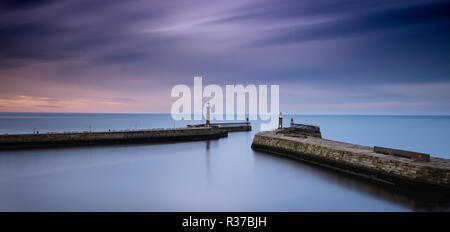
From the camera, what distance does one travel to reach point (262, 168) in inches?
514

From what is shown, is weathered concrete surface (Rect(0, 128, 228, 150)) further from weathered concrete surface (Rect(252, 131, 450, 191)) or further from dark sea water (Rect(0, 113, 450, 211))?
weathered concrete surface (Rect(252, 131, 450, 191))

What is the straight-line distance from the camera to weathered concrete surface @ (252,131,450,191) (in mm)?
7633

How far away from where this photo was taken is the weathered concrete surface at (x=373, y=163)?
7.63m

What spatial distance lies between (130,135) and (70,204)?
13.8m

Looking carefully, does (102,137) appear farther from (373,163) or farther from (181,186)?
(373,163)

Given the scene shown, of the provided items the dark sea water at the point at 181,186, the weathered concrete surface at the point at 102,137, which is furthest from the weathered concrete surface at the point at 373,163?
the weathered concrete surface at the point at 102,137

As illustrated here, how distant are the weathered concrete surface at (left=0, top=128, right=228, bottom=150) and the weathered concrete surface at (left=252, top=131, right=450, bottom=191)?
11292mm

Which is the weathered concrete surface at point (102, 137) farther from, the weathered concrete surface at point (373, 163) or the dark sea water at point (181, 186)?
the weathered concrete surface at point (373, 163)

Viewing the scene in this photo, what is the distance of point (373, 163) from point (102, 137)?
62.6 ft

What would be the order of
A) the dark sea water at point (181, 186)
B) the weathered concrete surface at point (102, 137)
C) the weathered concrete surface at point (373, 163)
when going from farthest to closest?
the weathered concrete surface at point (102, 137) → the dark sea water at point (181, 186) → the weathered concrete surface at point (373, 163)

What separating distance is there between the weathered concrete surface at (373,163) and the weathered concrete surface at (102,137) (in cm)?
1129

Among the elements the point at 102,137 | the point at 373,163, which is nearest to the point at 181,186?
the point at 373,163

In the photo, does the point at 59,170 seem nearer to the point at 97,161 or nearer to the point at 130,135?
the point at 97,161

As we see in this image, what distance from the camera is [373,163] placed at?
964 centimetres
